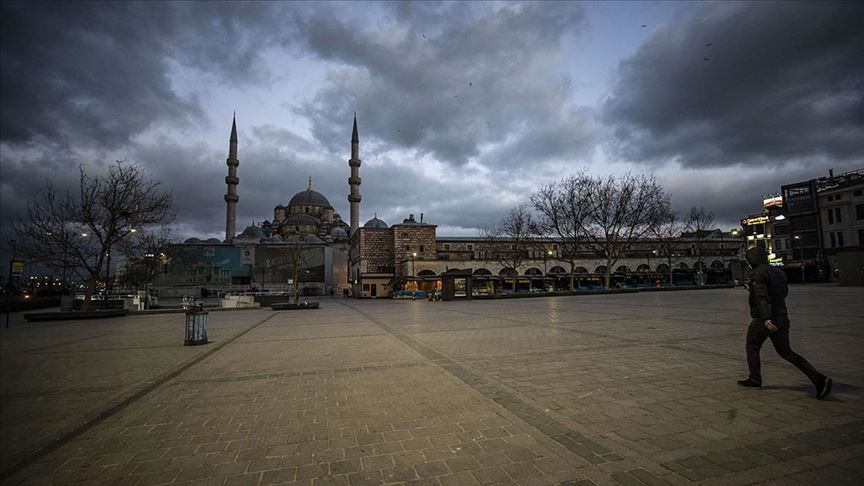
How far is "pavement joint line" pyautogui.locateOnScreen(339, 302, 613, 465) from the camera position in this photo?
327 centimetres

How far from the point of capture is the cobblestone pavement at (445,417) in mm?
2982

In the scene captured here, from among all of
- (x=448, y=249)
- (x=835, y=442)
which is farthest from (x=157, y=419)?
(x=448, y=249)

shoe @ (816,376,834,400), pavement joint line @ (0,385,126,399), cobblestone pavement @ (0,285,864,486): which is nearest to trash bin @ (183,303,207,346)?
cobblestone pavement @ (0,285,864,486)

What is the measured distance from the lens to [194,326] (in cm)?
1011

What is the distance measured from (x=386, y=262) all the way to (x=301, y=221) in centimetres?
3311

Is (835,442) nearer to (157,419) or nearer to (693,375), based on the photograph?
(693,375)

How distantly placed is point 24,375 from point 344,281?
2536 inches

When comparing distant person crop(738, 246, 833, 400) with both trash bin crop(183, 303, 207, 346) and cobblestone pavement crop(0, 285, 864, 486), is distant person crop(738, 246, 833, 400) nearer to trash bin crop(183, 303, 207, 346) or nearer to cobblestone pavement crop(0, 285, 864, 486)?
cobblestone pavement crop(0, 285, 864, 486)

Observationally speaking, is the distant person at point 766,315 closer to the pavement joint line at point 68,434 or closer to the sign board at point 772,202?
the pavement joint line at point 68,434

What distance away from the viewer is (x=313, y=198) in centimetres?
8938

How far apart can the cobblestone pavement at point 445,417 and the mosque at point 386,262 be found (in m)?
42.2

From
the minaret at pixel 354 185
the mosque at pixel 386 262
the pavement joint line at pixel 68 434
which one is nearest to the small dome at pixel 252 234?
the mosque at pixel 386 262

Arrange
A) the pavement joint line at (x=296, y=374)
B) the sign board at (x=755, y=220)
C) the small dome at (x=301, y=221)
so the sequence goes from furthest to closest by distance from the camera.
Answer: the small dome at (x=301, y=221)
the sign board at (x=755, y=220)
the pavement joint line at (x=296, y=374)

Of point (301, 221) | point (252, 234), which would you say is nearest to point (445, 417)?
point (252, 234)
